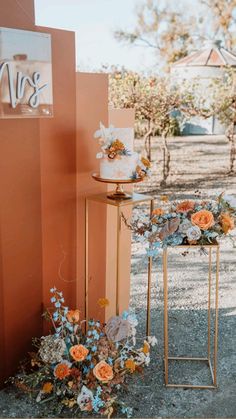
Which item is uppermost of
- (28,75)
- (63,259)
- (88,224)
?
(28,75)

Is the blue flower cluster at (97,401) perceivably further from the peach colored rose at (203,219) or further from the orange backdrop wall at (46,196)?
the peach colored rose at (203,219)

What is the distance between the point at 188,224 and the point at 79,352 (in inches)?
36.1

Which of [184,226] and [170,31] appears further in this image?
[170,31]

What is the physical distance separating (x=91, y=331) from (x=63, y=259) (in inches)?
19.8

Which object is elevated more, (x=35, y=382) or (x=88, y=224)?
(x=88, y=224)

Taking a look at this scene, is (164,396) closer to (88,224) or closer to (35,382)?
(35,382)

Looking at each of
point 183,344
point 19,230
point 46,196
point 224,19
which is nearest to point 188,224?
point 46,196

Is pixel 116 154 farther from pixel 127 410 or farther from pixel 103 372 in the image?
pixel 127 410

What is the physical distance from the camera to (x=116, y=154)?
8.90ft

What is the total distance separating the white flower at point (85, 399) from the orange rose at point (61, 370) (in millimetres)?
124

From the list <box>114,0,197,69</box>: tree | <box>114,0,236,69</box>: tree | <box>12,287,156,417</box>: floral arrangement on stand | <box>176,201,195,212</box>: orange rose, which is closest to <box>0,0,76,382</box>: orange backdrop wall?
<box>12,287,156,417</box>: floral arrangement on stand

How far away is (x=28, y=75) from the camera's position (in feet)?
8.20

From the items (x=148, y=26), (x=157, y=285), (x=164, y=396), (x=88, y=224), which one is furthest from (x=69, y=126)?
(x=148, y=26)

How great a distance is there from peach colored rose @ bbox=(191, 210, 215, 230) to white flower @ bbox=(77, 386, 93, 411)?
1070 millimetres
